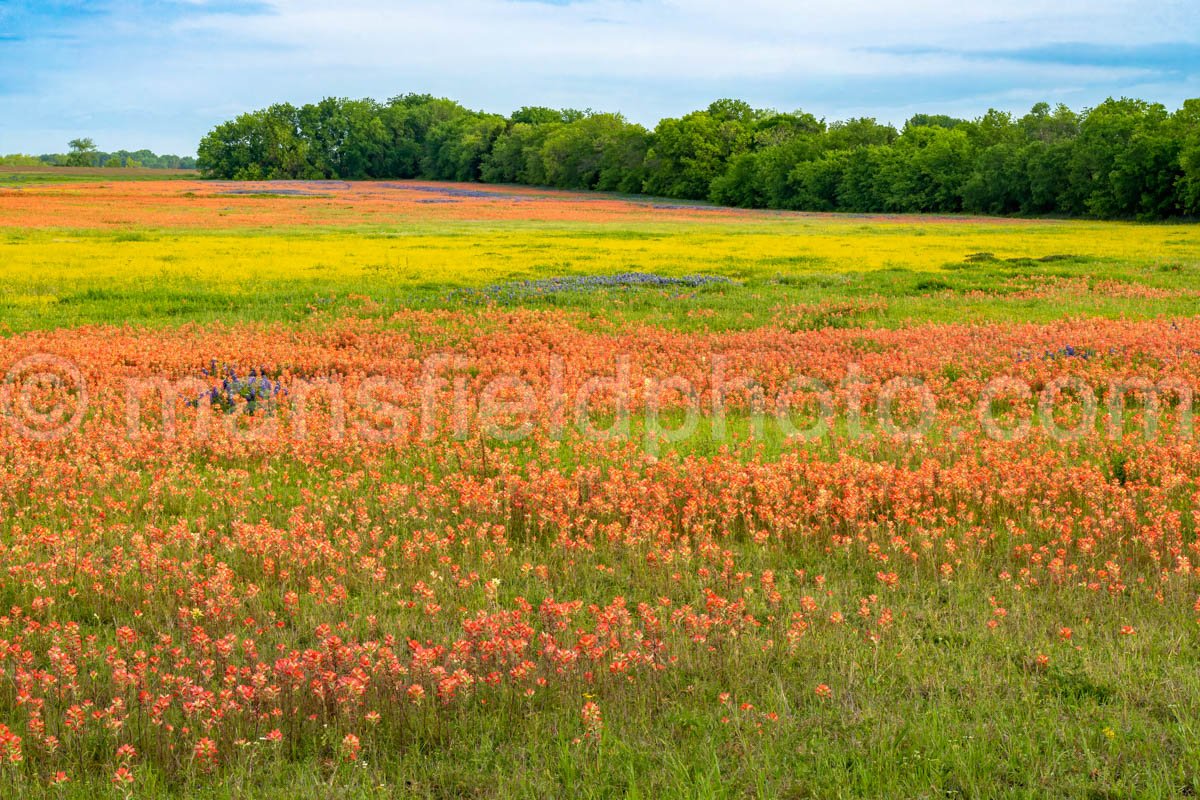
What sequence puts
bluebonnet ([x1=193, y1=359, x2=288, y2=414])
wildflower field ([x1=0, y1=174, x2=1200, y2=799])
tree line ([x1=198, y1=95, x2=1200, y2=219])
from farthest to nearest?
tree line ([x1=198, y1=95, x2=1200, y2=219]) → bluebonnet ([x1=193, y1=359, x2=288, y2=414]) → wildflower field ([x1=0, y1=174, x2=1200, y2=799])

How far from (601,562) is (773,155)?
303 feet

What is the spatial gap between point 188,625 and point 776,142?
106 m

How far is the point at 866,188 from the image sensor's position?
85.7 metres

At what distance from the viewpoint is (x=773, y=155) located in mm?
94562

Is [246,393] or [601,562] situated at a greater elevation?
[246,393]

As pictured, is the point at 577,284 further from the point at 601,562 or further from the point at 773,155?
the point at 773,155

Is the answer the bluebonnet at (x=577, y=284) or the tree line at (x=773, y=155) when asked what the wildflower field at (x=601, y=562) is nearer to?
the bluebonnet at (x=577, y=284)
